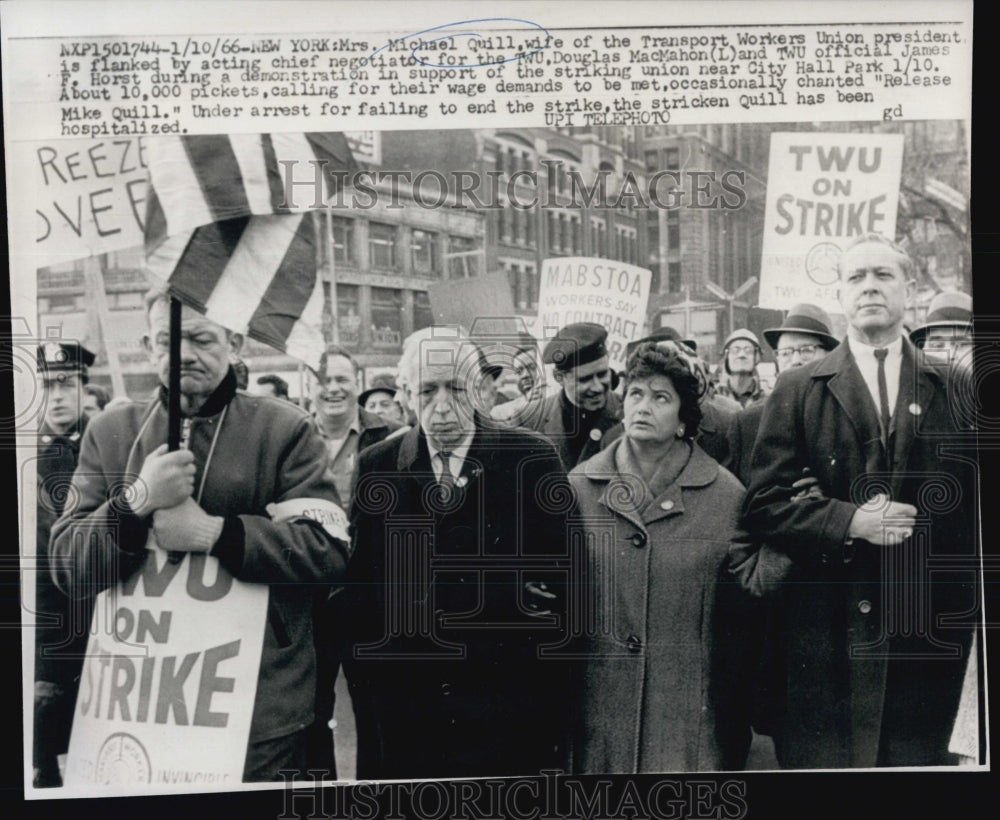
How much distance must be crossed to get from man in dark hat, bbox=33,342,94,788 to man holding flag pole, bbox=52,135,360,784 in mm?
56

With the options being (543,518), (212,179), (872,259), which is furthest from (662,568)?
(212,179)

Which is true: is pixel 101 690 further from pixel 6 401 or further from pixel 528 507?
pixel 528 507

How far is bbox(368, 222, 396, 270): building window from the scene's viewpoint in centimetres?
452

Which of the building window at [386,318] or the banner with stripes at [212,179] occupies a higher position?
the banner with stripes at [212,179]

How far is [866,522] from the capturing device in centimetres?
456

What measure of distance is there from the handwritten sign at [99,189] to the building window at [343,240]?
A: 29.9 inches

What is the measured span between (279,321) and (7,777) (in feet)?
7.02

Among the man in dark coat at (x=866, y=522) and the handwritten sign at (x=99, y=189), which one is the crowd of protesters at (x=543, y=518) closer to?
the man in dark coat at (x=866, y=522)

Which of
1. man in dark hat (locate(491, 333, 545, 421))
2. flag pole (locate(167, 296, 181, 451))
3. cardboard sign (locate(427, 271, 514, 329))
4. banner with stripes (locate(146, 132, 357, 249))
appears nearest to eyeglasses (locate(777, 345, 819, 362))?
man in dark hat (locate(491, 333, 545, 421))

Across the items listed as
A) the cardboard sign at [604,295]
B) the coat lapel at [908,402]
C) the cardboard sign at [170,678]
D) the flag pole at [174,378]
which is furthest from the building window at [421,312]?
the coat lapel at [908,402]

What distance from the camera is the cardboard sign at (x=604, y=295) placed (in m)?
4.54

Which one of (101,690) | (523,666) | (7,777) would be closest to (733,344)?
(523,666)

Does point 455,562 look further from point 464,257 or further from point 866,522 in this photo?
point 866,522

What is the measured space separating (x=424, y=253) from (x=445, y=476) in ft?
2.90
